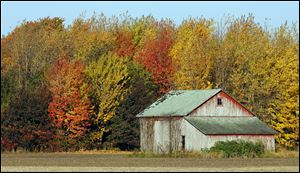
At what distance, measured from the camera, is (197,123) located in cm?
7631

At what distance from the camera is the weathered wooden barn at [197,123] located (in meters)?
75.3

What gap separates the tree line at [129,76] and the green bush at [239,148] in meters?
11.6

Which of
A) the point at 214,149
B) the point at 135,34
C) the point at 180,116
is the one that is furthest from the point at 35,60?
the point at 135,34

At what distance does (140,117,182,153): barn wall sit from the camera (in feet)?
257

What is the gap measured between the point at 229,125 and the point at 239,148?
685 cm


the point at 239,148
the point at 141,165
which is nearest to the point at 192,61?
the point at 239,148

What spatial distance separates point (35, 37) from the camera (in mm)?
85000

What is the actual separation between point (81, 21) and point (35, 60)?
37.9m

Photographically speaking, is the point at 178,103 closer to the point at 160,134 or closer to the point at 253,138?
the point at 160,134

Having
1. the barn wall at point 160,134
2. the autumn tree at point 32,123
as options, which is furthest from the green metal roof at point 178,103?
the autumn tree at point 32,123

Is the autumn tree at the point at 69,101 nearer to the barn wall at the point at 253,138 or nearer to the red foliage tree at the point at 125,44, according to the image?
the red foliage tree at the point at 125,44

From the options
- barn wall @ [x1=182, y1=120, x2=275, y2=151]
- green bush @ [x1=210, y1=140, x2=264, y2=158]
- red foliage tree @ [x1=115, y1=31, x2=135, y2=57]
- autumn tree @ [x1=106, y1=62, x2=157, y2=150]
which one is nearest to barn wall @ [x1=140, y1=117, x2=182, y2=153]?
barn wall @ [x1=182, y1=120, x2=275, y2=151]

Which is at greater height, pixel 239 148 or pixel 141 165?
pixel 239 148

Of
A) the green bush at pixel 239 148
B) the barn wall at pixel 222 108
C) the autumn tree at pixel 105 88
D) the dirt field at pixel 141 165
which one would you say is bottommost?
the dirt field at pixel 141 165
